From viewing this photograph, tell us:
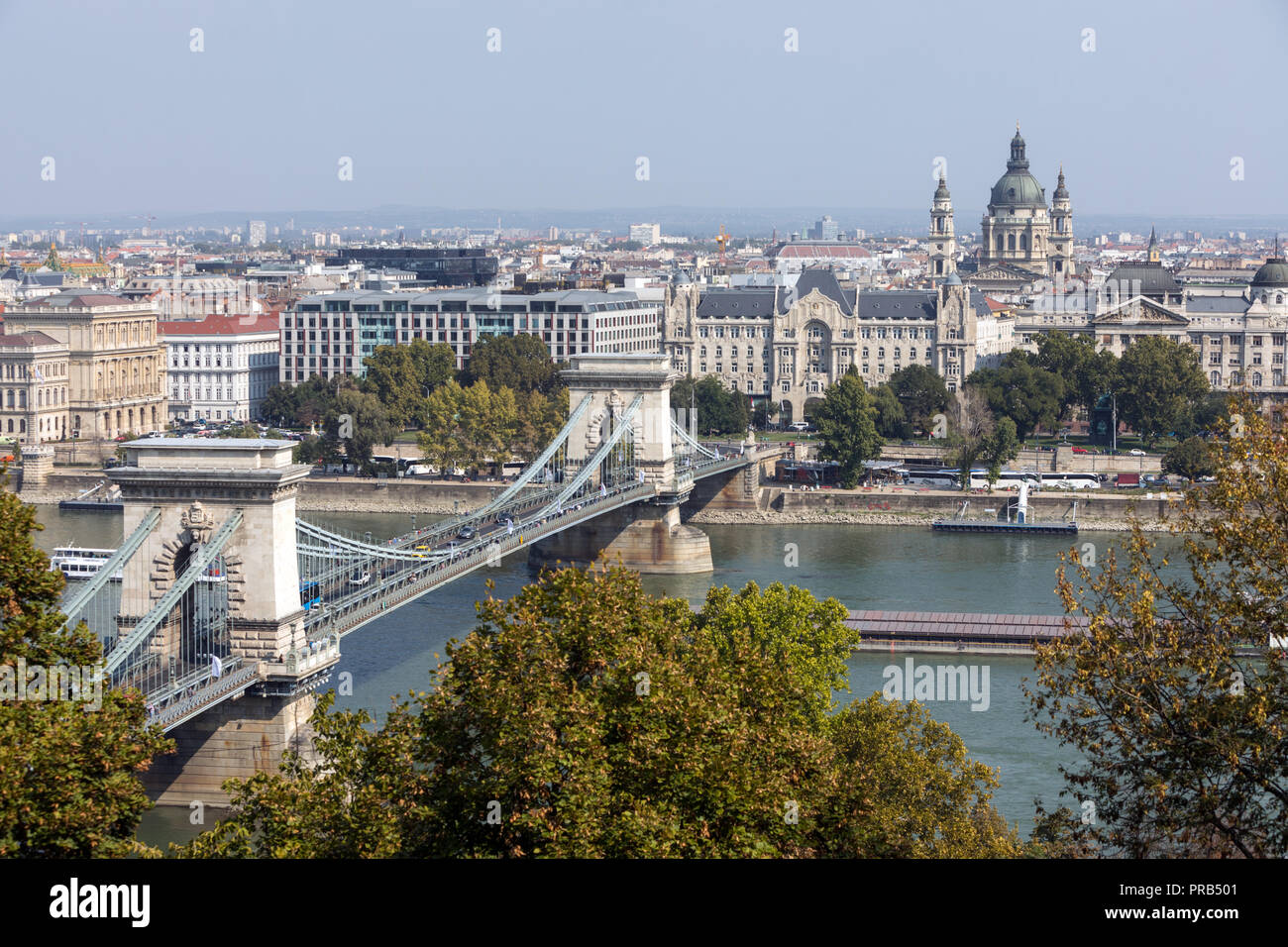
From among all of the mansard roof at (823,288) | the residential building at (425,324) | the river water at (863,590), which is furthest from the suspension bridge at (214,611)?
the mansard roof at (823,288)

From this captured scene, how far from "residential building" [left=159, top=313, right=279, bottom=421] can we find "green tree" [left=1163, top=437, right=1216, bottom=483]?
2500 centimetres

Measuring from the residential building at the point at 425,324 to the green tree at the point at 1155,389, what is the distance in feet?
48.6

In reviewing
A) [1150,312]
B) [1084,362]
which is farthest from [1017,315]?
[1084,362]

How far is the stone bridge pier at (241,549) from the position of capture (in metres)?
17.5

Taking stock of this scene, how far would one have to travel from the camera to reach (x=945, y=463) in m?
41.7

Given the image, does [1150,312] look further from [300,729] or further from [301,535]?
[300,729]

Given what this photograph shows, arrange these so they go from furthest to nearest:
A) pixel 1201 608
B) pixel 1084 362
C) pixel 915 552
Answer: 1. pixel 1084 362
2. pixel 915 552
3. pixel 1201 608

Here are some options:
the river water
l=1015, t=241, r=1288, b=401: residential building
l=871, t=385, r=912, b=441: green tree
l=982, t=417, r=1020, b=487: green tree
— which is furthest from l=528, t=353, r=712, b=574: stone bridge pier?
l=1015, t=241, r=1288, b=401: residential building

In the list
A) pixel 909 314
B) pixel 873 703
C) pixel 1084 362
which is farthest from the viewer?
pixel 909 314

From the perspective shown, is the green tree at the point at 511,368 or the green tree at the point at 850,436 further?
the green tree at the point at 511,368

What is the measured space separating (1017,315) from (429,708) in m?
51.1

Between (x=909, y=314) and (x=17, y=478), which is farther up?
(x=909, y=314)

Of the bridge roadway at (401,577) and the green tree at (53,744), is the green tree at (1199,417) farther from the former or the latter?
the green tree at (53,744)

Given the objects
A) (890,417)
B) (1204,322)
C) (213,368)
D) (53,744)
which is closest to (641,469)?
(890,417)
